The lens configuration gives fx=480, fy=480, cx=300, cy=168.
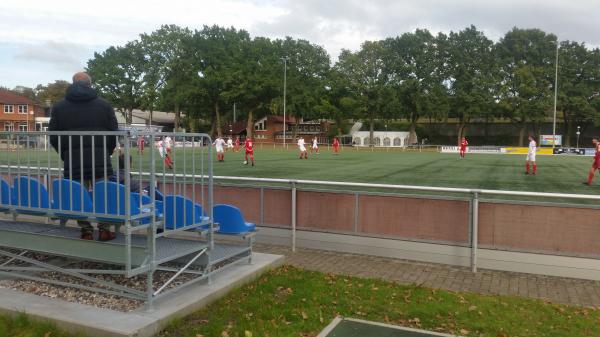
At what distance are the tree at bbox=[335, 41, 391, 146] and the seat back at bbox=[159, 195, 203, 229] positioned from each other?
75.1 metres

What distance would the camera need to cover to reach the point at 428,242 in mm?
8148

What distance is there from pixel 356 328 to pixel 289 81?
78.4 metres

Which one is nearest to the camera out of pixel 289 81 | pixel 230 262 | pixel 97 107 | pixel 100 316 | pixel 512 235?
pixel 100 316

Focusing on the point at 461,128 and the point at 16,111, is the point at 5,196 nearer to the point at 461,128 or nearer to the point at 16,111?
the point at 461,128

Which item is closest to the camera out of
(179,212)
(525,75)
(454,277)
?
(179,212)

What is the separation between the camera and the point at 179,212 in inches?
226

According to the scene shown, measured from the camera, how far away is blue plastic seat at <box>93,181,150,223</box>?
194 inches

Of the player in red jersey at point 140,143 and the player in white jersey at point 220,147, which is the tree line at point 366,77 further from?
the player in red jersey at point 140,143

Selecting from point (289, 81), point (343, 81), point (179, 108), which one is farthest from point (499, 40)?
point (179, 108)

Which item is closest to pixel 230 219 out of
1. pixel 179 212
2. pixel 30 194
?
pixel 179 212

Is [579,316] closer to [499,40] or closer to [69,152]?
[69,152]

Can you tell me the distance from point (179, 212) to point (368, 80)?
78.7 meters

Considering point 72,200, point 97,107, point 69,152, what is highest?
point 97,107

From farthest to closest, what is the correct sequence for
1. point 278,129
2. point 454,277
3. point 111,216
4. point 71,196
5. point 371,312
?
1. point 278,129
2. point 454,277
3. point 371,312
4. point 71,196
5. point 111,216
